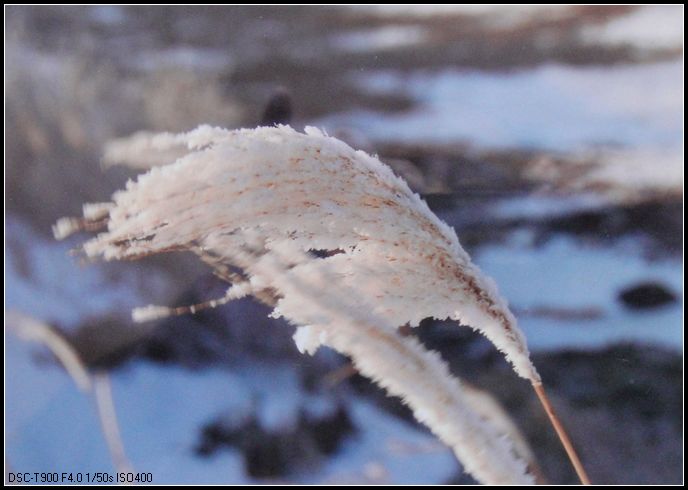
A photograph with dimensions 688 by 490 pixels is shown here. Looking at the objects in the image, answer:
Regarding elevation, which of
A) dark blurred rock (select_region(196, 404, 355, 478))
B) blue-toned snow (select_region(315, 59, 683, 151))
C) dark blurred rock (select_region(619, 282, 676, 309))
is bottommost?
dark blurred rock (select_region(196, 404, 355, 478))

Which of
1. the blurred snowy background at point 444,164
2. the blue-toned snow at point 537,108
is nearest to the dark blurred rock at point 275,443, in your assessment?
the blurred snowy background at point 444,164

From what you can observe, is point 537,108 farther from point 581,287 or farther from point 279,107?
point 279,107

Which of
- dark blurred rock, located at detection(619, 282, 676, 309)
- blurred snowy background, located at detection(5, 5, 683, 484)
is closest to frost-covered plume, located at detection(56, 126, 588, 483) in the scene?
blurred snowy background, located at detection(5, 5, 683, 484)

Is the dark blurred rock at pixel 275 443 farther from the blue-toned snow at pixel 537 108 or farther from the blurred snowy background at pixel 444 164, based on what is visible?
the blue-toned snow at pixel 537 108

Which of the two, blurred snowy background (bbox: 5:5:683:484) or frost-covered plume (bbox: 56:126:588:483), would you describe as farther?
blurred snowy background (bbox: 5:5:683:484)

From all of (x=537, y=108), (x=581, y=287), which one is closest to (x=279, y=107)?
(x=537, y=108)

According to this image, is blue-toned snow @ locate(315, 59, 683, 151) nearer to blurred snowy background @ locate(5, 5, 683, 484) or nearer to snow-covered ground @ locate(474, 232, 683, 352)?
blurred snowy background @ locate(5, 5, 683, 484)

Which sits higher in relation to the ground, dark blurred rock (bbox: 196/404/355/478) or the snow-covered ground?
the snow-covered ground
